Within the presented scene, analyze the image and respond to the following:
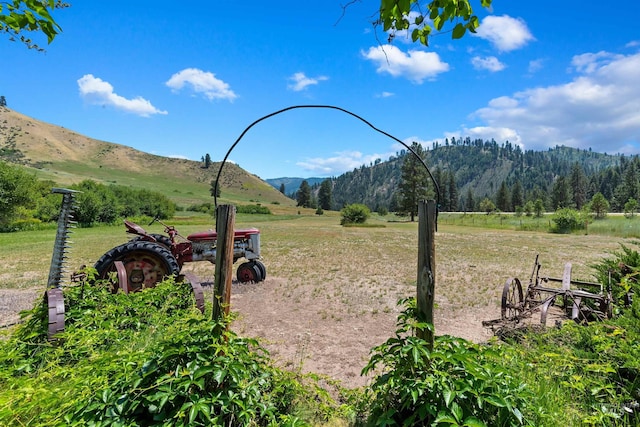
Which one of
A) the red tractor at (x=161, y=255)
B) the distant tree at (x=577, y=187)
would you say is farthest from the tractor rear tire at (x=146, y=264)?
the distant tree at (x=577, y=187)

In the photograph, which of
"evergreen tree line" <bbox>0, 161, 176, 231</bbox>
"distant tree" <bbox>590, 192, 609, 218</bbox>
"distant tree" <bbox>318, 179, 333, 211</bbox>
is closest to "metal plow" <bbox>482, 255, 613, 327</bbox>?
"evergreen tree line" <bbox>0, 161, 176, 231</bbox>

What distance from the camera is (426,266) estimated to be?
7.88 feet

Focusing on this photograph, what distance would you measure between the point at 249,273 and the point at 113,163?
12647cm

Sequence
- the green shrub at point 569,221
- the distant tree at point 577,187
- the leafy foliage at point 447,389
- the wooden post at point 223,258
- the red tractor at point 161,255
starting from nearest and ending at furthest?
the leafy foliage at point 447,389
the wooden post at point 223,258
the red tractor at point 161,255
the green shrub at point 569,221
the distant tree at point 577,187

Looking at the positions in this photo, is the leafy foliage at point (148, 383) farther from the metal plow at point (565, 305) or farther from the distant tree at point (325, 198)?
the distant tree at point (325, 198)

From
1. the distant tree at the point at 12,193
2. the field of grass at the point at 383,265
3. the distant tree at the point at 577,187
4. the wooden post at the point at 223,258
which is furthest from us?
the distant tree at the point at 577,187

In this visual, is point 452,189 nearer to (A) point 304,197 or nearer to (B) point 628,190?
(B) point 628,190

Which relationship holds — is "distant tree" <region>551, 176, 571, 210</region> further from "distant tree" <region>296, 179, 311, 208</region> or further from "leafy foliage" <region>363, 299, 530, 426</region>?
"leafy foliage" <region>363, 299, 530, 426</region>

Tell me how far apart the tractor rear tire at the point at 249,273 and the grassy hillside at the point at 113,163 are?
264 feet

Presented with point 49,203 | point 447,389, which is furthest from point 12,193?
point 447,389

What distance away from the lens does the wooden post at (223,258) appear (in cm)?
254

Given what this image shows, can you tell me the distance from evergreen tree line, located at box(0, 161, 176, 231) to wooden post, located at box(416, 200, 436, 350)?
18364mm

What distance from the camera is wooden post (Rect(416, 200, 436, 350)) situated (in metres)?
2.36

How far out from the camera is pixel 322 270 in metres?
11.2
